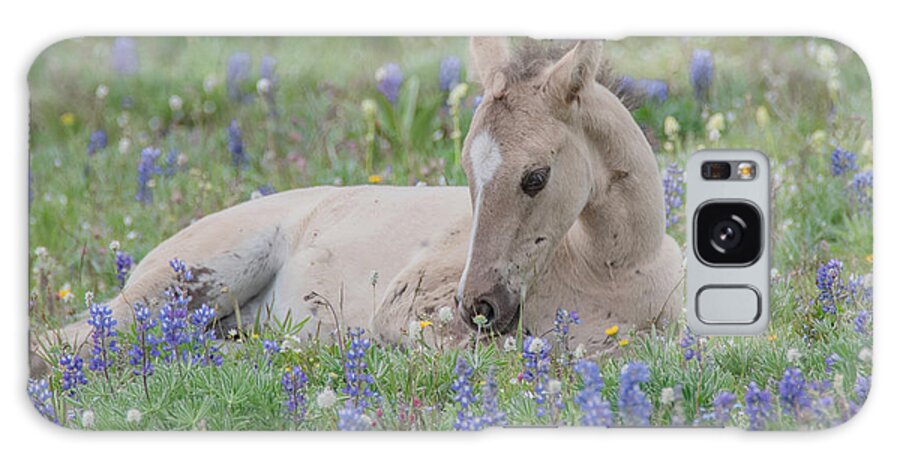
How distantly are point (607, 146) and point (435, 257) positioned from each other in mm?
867

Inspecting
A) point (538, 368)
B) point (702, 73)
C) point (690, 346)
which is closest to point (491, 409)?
point (538, 368)

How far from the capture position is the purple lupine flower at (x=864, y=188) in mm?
6570

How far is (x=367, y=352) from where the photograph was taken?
6.55m

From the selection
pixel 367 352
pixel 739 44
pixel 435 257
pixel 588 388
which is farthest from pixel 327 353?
pixel 739 44

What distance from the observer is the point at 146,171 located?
6910mm

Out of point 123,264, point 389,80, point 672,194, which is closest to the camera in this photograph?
point 672,194

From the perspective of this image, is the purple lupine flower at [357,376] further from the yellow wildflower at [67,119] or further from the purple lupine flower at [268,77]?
the yellow wildflower at [67,119]

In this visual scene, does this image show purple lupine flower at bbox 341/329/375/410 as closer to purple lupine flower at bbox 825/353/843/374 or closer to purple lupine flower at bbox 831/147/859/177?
purple lupine flower at bbox 825/353/843/374

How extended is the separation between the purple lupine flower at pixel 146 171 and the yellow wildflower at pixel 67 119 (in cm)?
32

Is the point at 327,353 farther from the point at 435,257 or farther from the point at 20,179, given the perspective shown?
the point at 20,179

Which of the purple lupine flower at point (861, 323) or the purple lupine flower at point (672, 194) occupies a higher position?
the purple lupine flower at point (672, 194)

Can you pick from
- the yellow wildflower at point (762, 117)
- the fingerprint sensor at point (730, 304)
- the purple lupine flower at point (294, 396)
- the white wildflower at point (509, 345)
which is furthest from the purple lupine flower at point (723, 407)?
the purple lupine flower at point (294, 396)

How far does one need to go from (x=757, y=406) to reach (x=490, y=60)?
1721mm

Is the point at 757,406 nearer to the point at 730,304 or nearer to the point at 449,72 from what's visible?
the point at 730,304
